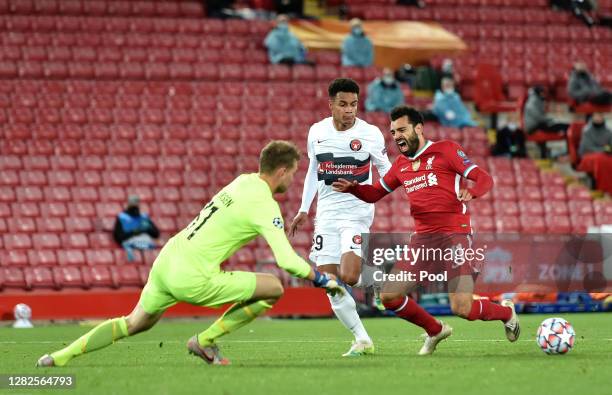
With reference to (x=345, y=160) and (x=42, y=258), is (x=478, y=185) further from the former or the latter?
(x=42, y=258)

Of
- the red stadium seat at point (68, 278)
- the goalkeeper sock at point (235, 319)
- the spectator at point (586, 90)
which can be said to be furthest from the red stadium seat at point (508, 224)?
the goalkeeper sock at point (235, 319)

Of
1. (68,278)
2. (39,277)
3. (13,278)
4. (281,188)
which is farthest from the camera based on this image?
(68,278)

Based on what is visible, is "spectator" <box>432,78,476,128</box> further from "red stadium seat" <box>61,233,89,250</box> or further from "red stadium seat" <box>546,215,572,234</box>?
"red stadium seat" <box>61,233,89,250</box>

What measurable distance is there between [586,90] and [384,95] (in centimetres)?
460

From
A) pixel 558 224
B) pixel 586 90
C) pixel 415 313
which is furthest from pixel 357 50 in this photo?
pixel 415 313

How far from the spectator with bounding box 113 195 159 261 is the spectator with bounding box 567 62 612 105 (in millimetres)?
10045

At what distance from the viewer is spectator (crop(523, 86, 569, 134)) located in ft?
79.3

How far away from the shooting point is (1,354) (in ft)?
37.0

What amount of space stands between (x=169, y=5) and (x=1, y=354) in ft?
50.6

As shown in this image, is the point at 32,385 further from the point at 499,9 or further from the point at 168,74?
the point at 499,9

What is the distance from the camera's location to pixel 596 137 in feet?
77.9

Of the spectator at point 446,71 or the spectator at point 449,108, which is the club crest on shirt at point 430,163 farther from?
the spectator at point 446,71

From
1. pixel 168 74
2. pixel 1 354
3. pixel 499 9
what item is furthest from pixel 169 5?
pixel 1 354

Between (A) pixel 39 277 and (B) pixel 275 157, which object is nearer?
(B) pixel 275 157
